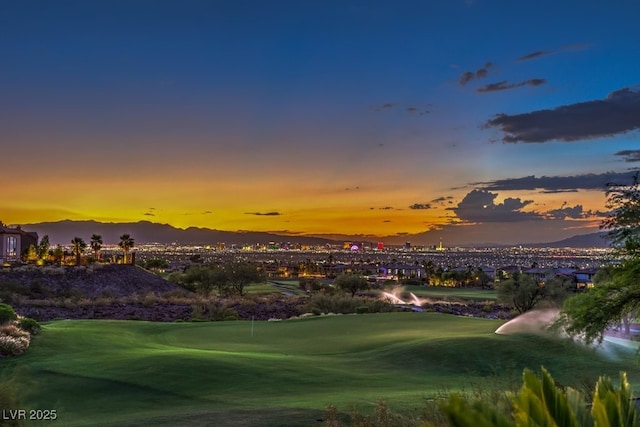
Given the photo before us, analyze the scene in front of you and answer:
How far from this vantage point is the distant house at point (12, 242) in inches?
4422

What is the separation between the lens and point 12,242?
11762 centimetres

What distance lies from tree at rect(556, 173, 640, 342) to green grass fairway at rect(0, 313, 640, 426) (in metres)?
1.74

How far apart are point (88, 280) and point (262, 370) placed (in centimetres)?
6567

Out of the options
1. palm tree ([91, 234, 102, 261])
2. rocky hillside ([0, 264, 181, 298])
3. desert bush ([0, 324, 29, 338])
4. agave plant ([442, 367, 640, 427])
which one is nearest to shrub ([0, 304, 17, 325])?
desert bush ([0, 324, 29, 338])

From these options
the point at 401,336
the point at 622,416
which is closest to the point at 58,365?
the point at 401,336

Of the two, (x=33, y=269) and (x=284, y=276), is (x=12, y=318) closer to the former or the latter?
(x=33, y=269)

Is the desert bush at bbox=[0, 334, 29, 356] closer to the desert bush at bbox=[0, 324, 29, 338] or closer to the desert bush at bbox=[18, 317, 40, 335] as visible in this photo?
the desert bush at bbox=[0, 324, 29, 338]

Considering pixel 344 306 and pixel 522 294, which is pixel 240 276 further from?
pixel 522 294

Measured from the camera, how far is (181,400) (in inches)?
707

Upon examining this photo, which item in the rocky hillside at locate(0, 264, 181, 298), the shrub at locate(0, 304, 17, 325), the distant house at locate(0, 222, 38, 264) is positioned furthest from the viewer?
the distant house at locate(0, 222, 38, 264)

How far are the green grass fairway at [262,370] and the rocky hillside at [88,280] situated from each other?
4042cm

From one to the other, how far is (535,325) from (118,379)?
21.5 meters

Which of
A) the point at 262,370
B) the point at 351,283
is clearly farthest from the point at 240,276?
the point at 262,370

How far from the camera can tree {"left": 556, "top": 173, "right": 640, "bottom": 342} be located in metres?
15.0
